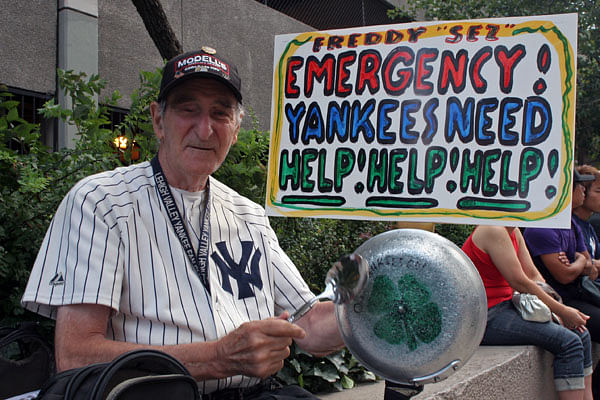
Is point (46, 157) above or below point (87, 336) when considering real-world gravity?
above

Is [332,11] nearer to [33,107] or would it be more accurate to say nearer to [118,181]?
[33,107]

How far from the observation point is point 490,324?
3.62 meters

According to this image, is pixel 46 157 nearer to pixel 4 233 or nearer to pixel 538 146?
pixel 4 233

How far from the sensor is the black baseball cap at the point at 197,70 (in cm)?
184

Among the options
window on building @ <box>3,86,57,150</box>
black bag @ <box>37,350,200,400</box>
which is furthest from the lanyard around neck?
window on building @ <box>3,86,57,150</box>

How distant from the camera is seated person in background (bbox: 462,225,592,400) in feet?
11.1

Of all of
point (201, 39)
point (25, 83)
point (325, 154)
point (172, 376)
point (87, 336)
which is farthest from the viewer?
point (201, 39)

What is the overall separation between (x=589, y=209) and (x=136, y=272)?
12.8 ft

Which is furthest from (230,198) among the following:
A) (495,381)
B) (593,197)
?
(593,197)

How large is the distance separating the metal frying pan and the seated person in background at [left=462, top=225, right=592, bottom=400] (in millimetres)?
2183

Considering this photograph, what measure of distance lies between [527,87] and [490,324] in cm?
232

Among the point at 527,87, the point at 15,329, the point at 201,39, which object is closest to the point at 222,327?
the point at 15,329

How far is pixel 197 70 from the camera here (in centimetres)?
184

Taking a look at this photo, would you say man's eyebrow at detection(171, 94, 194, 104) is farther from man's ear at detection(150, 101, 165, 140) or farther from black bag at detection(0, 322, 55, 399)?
black bag at detection(0, 322, 55, 399)
